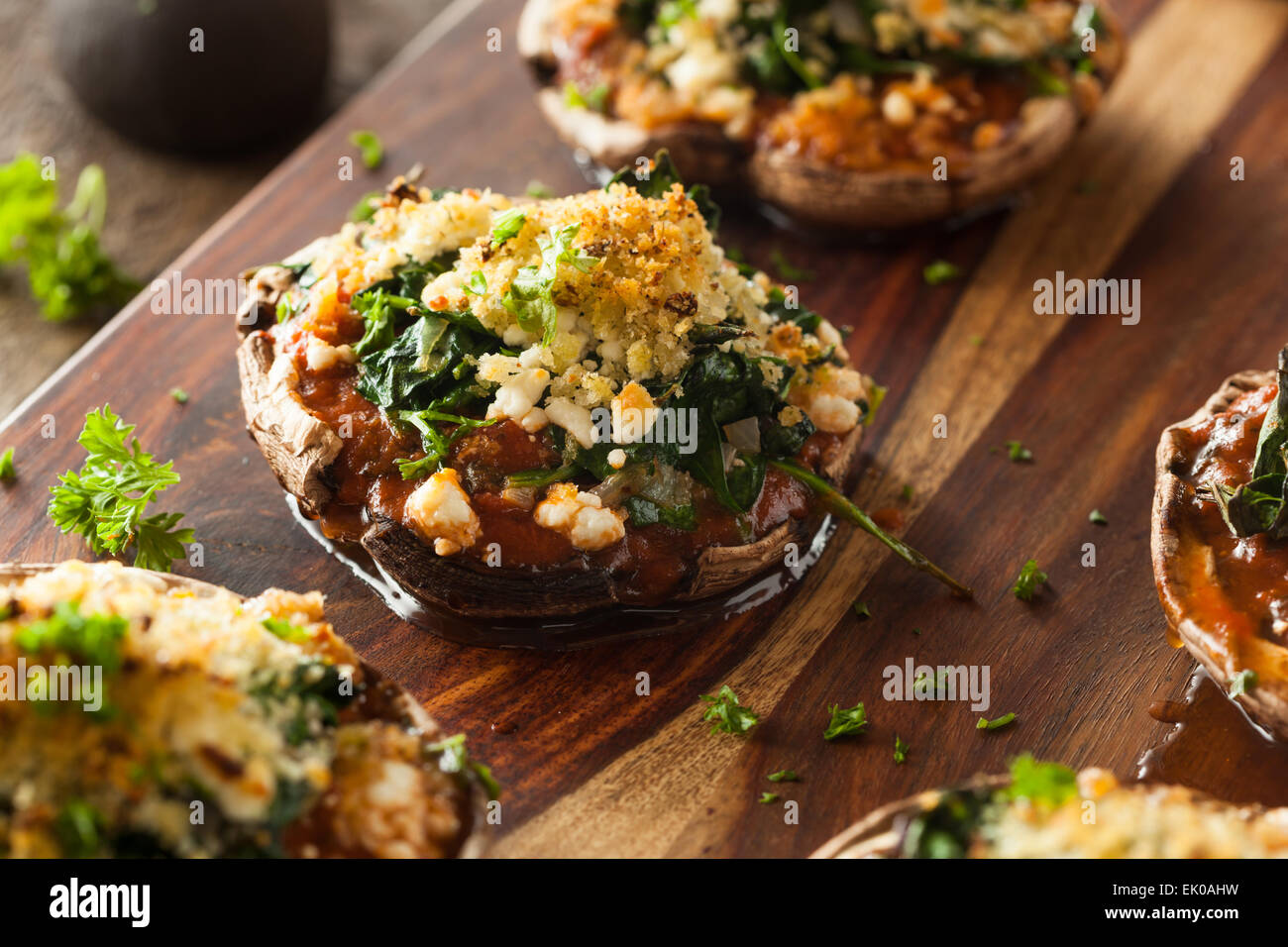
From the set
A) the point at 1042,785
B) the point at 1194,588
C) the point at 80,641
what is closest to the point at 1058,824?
the point at 1042,785

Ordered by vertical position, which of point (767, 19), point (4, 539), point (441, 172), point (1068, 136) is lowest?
point (4, 539)

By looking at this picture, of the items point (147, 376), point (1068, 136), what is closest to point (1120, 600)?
point (1068, 136)

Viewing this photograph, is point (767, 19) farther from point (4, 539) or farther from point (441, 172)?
point (4, 539)

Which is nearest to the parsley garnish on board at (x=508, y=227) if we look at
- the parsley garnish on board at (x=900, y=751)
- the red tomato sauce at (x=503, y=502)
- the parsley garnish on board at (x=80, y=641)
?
the red tomato sauce at (x=503, y=502)

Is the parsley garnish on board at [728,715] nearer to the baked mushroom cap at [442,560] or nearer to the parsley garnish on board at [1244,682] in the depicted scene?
the baked mushroom cap at [442,560]

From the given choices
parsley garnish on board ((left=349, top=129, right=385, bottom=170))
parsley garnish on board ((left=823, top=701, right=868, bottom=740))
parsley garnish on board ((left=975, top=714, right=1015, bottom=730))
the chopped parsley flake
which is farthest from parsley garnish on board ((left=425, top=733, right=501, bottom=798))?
parsley garnish on board ((left=349, top=129, right=385, bottom=170))
